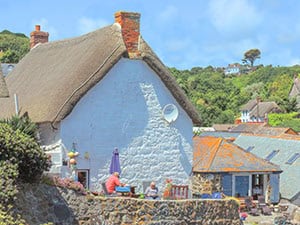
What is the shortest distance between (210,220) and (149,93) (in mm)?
6279

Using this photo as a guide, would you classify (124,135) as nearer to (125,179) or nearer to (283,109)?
(125,179)

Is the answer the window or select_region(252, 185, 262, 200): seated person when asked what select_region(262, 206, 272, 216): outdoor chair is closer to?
select_region(252, 185, 262, 200): seated person

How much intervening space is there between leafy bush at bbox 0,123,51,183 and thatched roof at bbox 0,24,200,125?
15.1 ft

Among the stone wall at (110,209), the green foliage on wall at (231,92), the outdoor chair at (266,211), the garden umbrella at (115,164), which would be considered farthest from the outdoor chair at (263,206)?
the green foliage on wall at (231,92)

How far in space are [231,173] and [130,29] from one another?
1100cm

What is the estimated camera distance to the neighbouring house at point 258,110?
95.9 m

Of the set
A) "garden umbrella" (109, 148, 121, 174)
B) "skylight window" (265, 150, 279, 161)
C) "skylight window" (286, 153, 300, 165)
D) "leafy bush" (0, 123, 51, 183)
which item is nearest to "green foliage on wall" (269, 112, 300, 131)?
"skylight window" (265, 150, 279, 161)

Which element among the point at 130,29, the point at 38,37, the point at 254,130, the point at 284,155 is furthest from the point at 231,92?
the point at 130,29

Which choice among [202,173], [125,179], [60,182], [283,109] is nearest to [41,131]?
[125,179]

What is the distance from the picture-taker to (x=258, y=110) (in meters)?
95.2

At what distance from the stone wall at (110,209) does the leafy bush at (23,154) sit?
1.36ft

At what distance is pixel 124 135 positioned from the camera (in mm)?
21719

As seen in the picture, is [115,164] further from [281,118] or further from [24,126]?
[281,118]

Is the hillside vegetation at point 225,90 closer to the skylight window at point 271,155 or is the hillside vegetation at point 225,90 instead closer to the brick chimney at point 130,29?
the skylight window at point 271,155
